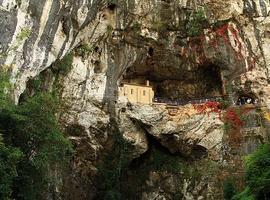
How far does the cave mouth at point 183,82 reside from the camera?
108 ft

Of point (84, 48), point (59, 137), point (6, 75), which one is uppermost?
point (84, 48)

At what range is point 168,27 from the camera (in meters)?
32.0

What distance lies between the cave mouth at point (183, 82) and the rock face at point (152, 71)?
7 centimetres

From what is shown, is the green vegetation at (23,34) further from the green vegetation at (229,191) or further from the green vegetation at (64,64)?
the green vegetation at (229,191)

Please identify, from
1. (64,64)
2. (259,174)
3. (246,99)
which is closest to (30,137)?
(64,64)

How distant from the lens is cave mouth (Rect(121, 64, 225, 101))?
108 ft

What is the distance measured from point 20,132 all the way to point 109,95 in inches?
Answer: 373

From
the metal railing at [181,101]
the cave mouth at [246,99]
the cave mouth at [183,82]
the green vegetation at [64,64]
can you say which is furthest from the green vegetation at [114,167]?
the cave mouth at [246,99]

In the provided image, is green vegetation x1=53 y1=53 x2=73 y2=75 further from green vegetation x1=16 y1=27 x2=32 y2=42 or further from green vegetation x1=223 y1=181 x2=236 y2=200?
green vegetation x1=223 y1=181 x2=236 y2=200

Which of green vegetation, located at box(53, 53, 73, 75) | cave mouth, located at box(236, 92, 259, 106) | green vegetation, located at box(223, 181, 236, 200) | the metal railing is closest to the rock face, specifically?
cave mouth, located at box(236, 92, 259, 106)

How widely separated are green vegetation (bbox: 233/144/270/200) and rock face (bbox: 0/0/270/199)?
9.24 metres

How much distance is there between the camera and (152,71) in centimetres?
3300

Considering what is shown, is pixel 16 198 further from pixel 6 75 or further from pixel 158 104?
pixel 158 104

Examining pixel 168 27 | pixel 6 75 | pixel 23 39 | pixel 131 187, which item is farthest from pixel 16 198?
pixel 168 27
